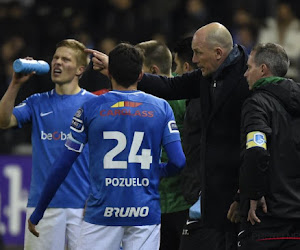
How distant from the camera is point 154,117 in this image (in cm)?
611

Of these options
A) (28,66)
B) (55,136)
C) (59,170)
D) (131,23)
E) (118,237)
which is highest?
(131,23)

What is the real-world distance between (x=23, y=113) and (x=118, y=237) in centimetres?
190

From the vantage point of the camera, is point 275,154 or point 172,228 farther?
point 172,228

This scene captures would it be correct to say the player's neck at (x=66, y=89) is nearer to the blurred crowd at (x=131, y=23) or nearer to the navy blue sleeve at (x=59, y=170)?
the navy blue sleeve at (x=59, y=170)

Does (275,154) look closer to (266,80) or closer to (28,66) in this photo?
(266,80)

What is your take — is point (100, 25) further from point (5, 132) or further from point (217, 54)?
point (217, 54)

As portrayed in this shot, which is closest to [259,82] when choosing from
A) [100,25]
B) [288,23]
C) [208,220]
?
[208,220]

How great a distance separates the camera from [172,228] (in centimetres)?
776

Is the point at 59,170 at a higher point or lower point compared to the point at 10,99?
lower

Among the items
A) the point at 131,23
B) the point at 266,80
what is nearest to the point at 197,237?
the point at 266,80

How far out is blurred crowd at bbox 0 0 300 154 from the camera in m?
14.0

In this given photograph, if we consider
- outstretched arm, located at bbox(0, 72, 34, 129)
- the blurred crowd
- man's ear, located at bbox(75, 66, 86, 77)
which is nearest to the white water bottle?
outstretched arm, located at bbox(0, 72, 34, 129)

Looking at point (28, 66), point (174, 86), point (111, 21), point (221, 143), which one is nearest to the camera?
point (221, 143)

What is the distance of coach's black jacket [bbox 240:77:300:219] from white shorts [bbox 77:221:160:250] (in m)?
0.64
